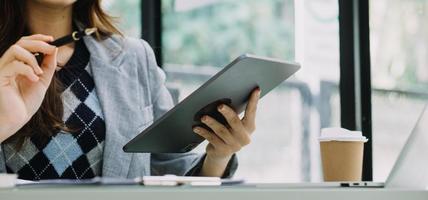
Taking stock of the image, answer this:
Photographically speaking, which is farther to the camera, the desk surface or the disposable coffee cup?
the disposable coffee cup

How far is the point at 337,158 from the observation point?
1467 millimetres

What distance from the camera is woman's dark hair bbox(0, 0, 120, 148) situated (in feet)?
5.16

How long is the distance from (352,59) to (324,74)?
325 millimetres

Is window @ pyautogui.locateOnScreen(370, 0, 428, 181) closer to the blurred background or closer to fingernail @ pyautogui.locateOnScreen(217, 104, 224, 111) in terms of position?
the blurred background

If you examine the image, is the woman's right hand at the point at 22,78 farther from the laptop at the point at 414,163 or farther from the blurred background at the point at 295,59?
the blurred background at the point at 295,59

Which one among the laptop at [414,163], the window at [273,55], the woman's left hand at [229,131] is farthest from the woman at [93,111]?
the window at [273,55]

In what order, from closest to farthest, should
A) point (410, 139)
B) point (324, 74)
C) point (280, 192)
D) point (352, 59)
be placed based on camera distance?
point (280, 192), point (410, 139), point (352, 59), point (324, 74)

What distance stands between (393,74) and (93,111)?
132cm

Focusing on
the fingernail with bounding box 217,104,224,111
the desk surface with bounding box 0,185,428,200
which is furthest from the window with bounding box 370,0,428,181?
the desk surface with bounding box 0,185,428,200

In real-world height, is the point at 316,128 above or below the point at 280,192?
below

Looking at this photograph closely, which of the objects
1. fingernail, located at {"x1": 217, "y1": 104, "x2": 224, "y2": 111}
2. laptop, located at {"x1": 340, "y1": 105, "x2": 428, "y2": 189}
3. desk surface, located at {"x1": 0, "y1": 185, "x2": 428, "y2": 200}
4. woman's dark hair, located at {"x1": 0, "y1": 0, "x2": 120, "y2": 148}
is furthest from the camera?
woman's dark hair, located at {"x1": 0, "y1": 0, "x2": 120, "y2": 148}

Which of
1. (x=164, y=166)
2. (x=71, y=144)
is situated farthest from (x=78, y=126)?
(x=164, y=166)

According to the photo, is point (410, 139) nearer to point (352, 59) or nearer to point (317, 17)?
point (352, 59)

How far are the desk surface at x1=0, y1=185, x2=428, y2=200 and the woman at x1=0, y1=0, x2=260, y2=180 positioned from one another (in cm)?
58
